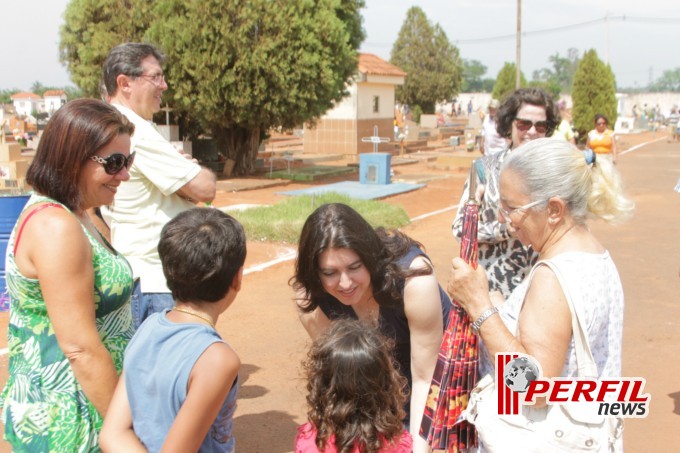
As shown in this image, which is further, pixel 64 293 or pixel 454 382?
pixel 454 382

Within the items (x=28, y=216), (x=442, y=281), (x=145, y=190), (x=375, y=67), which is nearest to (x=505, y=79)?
(x=375, y=67)

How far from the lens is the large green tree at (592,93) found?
31.5 m

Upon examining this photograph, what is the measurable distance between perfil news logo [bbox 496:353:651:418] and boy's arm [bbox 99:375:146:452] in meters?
1.08

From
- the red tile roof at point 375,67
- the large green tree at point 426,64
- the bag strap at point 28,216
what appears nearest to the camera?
the bag strap at point 28,216

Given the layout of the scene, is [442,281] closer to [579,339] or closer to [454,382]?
[454,382]

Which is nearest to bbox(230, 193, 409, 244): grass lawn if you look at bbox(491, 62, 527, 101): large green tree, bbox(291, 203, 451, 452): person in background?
bbox(291, 203, 451, 452): person in background

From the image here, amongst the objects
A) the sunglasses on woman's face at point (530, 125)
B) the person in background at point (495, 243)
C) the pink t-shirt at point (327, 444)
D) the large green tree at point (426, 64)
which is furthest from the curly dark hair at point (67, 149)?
the large green tree at point (426, 64)

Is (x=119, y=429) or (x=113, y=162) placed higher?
(x=113, y=162)

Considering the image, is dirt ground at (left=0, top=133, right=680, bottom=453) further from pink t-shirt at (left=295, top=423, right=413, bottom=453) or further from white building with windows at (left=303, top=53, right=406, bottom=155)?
white building with windows at (left=303, top=53, right=406, bottom=155)

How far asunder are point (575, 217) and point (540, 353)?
18.2 inches

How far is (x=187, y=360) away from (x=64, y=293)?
455 mm

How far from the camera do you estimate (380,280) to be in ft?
8.34

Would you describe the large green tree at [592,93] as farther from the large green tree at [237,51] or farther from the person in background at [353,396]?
the person in background at [353,396]

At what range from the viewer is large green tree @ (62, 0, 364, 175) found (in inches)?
620
